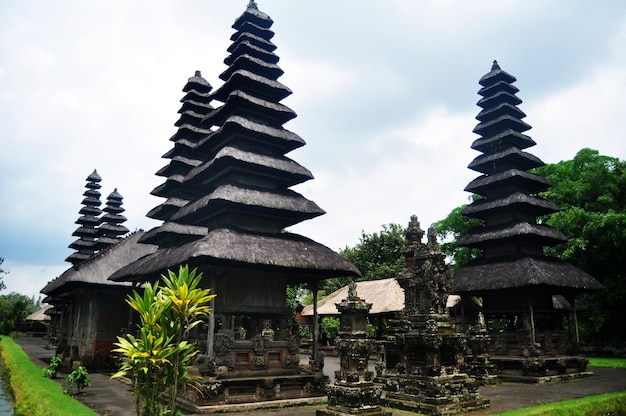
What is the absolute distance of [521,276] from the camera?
23391mm

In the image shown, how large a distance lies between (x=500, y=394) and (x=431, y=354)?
506cm

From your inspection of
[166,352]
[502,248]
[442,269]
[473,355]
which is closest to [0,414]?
[166,352]

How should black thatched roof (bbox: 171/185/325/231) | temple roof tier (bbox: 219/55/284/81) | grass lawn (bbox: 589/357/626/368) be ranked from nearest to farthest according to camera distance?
black thatched roof (bbox: 171/185/325/231), temple roof tier (bbox: 219/55/284/81), grass lawn (bbox: 589/357/626/368)

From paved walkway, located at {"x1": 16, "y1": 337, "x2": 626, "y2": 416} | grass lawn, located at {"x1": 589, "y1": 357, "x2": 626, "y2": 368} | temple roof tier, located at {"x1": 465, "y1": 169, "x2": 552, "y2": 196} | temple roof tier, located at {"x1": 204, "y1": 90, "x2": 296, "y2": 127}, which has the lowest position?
grass lawn, located at {"x1": 589, "y1": 357, "x2": 626, "y2": 368}

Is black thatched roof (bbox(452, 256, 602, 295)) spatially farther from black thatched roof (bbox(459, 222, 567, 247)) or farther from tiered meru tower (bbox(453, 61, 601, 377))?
black thatched roof (bbox(459, 222, 567, 247))

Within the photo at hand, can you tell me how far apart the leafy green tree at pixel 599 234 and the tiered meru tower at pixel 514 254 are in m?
5.84

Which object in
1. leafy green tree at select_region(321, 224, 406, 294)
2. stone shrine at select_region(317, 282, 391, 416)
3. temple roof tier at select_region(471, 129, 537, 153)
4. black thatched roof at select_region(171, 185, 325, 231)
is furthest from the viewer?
leafy green tree at select_region(321, 224, 406, 294)

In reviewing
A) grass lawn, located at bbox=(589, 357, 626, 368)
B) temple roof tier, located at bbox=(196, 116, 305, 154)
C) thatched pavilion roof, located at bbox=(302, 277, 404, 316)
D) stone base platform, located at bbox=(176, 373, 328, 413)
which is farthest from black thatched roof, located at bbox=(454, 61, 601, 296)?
temple roof tier, located at bbox=(196, 116, 305, 154)

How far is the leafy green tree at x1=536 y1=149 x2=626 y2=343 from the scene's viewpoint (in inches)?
1240

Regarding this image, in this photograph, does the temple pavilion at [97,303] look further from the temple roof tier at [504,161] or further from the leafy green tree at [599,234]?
the leafy green tree at [599,234]

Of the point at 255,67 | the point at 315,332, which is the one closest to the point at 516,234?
the point at 315,332

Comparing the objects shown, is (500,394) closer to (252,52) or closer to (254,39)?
(252,52)

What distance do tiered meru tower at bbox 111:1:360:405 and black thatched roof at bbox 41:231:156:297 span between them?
4.30 m

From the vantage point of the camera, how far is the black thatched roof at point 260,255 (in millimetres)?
15602
